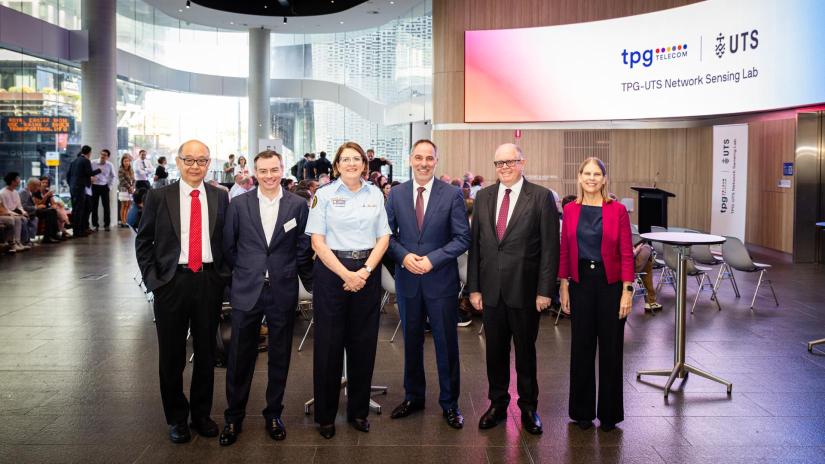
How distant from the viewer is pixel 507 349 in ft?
14.0

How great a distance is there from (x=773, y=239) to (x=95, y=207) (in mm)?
14126

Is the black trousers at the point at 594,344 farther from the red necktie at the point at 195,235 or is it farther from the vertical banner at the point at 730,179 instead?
the vertical banner at the point at 730,179

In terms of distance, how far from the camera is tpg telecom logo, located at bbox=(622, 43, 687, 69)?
44.4 ft

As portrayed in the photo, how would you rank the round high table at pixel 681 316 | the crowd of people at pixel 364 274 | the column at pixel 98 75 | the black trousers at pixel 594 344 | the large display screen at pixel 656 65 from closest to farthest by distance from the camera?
the crowd of people at pixel 364 274 < the black trousers at pixel 594 344 < the round high table at pixel 681 316 < the large display screen at pixel 656 65 < the column at pixel 98 75

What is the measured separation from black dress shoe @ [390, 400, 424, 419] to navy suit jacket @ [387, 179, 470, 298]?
70 centimetres

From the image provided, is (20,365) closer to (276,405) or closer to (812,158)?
(276,405)

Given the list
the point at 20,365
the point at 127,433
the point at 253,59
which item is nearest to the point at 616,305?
the point at 127,433

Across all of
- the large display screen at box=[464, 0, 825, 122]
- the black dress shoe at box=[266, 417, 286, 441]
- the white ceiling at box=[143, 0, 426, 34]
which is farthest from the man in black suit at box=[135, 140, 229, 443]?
the white ceiling at box=[143, 0, 426, 34]

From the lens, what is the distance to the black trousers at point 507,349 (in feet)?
13.6

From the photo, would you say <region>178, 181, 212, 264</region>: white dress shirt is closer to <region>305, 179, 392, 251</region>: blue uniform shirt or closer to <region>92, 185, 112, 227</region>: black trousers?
<region>305, 179, 392, 251</region>: blue uniform shirt

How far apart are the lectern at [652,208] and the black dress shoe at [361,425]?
30.2 ft

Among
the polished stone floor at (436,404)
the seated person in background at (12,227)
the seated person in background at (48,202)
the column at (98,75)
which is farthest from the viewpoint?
the column at (98,75)

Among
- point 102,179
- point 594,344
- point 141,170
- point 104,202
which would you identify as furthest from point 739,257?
point 141,170

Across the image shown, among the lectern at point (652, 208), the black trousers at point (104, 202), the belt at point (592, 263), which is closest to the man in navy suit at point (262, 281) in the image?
the belt at point (592, 263)
